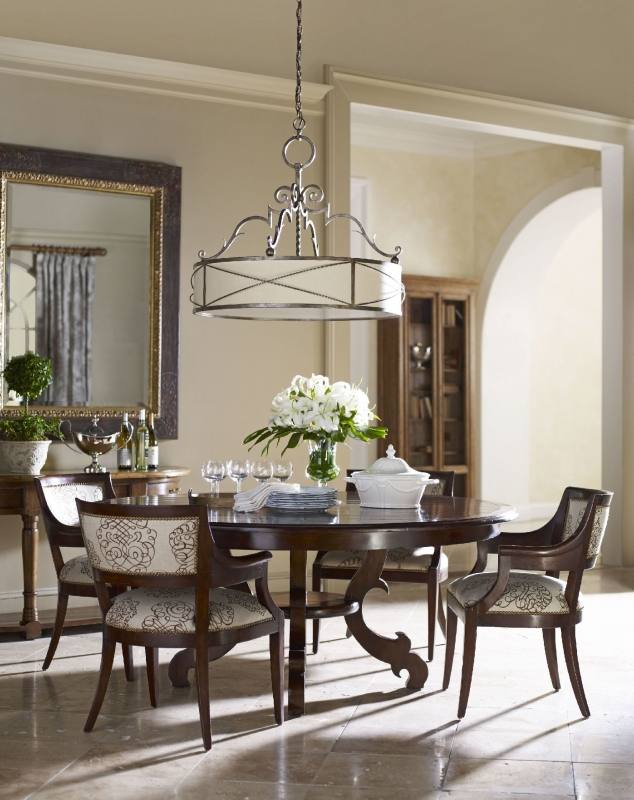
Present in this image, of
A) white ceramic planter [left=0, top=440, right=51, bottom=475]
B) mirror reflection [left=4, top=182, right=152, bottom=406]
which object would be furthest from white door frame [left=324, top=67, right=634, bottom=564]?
white ceramic planter [left=0, top=440, right=51, bottom=475]

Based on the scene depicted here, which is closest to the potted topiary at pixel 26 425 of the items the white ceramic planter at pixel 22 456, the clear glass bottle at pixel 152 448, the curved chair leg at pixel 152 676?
the white ceramic planter at pixel 22 456

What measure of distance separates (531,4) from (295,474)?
10.8ft

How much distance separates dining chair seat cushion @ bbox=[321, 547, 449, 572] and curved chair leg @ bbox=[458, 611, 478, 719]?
865 millimetres

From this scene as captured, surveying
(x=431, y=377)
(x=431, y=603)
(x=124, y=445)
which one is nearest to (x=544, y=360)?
(x=431, y=377)

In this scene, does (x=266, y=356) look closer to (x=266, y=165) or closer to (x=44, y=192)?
(x=266, y=165)

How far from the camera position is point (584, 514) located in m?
3.86

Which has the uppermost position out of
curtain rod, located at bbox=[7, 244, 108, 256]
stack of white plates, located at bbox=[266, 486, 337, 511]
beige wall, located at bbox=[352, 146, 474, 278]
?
beige wall, located at bbox=[352, 146, 474, 278]

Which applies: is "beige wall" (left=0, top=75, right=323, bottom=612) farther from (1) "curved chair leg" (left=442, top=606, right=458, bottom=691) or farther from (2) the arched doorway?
(2) the arched doorway

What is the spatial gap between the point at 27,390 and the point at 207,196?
1.46m

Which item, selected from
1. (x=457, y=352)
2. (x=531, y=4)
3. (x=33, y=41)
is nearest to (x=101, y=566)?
(x=33, y=41)

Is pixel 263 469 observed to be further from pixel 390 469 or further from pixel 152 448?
pixel 152 448

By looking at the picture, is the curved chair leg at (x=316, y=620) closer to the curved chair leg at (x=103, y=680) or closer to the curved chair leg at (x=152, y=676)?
the curved chair leg at (x=152, y=676)

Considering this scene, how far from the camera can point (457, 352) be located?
870 cm

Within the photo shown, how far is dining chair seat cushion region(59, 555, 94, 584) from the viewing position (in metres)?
4.28
